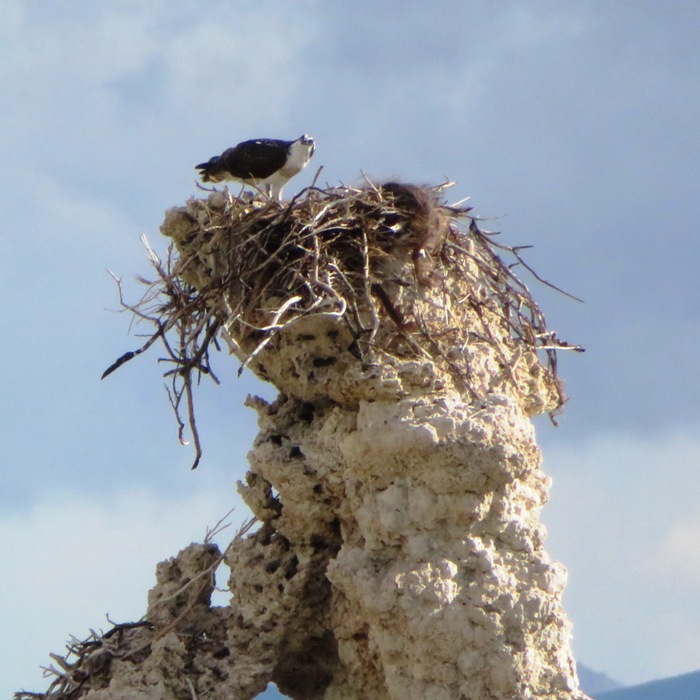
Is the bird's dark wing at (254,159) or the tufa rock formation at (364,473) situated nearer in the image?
the tufa rock formation at (364,473)

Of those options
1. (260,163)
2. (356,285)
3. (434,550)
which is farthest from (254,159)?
(434,550)

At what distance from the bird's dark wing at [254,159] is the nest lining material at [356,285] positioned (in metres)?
2.16

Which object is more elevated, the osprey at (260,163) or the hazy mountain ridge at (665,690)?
the osprey at (260,163)

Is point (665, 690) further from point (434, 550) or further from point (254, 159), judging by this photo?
point (434, 550)

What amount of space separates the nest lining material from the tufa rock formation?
0.04ft

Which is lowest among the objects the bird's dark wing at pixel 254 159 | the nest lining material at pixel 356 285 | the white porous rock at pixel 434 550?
the white porous rock at pixel 434 550

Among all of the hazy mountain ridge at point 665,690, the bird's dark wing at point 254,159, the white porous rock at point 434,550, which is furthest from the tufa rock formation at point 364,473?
the hazy mountain ridge at point 665,690

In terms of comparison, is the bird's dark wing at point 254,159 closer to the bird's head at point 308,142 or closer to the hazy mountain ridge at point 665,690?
the bird's head at point 308,142

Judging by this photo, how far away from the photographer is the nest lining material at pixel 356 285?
5965 mm

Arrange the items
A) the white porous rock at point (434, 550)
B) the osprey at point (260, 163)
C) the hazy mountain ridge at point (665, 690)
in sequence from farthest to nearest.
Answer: the hazy mountain ridge at point (665, 690) → the osprey at point (260, 163) → the white porous rock at point (434, 550)

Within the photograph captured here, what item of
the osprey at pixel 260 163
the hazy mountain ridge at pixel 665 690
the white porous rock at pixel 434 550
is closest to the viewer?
the white porous rock at pixel 434 550

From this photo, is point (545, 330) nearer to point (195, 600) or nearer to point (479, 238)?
point (479, 238)

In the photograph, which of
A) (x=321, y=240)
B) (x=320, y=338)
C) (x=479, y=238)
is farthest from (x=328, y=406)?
(x=479, y=238)

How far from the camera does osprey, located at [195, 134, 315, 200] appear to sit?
8.69 meters
